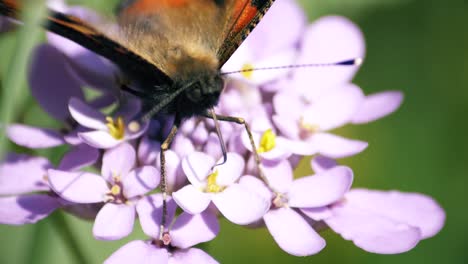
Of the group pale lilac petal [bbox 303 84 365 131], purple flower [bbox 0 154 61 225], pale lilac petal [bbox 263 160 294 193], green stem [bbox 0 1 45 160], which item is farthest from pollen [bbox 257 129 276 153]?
green stem [bbox 0 1 45 160]

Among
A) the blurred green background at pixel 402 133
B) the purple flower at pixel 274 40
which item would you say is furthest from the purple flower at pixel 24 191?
the purple flower at pixel 274 40

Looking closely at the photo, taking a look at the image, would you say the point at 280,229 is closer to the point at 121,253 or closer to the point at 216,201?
the point at 216,201

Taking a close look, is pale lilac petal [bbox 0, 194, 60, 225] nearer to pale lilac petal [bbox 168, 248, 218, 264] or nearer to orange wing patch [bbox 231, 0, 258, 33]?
pale lilac petal [bbox 168, 248, 218, 264]

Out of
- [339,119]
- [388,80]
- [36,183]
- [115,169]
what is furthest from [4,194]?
[388,80]

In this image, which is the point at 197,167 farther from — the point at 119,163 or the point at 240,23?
the point at 240,23

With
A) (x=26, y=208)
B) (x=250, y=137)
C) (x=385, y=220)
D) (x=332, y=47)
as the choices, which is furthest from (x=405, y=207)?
(x=26, y=208)
